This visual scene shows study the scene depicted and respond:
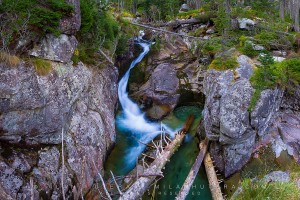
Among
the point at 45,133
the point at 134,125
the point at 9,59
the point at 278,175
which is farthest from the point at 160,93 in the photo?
the point at 9,59

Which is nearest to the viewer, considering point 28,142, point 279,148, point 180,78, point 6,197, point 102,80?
point 6,197

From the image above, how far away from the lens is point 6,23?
693cm

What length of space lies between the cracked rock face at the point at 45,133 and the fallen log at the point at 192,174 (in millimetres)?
2906

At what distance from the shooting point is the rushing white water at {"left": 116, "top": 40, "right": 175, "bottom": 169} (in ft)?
35.2

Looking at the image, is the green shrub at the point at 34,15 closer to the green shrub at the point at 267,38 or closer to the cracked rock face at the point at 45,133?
the cracked rock face at the point at 45,133

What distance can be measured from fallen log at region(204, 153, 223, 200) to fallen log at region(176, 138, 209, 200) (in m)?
0.31

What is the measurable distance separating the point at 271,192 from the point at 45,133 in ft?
21.5

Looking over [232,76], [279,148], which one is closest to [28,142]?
[232,76]

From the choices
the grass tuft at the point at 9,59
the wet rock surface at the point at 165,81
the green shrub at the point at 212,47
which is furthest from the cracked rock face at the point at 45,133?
the green shrub at the point at 212,47

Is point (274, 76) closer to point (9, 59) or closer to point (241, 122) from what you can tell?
point (241, 122)

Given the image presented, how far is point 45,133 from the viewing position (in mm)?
7641

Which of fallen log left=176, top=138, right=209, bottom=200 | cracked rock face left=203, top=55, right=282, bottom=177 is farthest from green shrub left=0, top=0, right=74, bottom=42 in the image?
fallen log left=176, top=138, right=209, bottom=200

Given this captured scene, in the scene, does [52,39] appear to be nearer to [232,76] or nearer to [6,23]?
[6,23]

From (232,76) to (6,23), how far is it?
776cm
